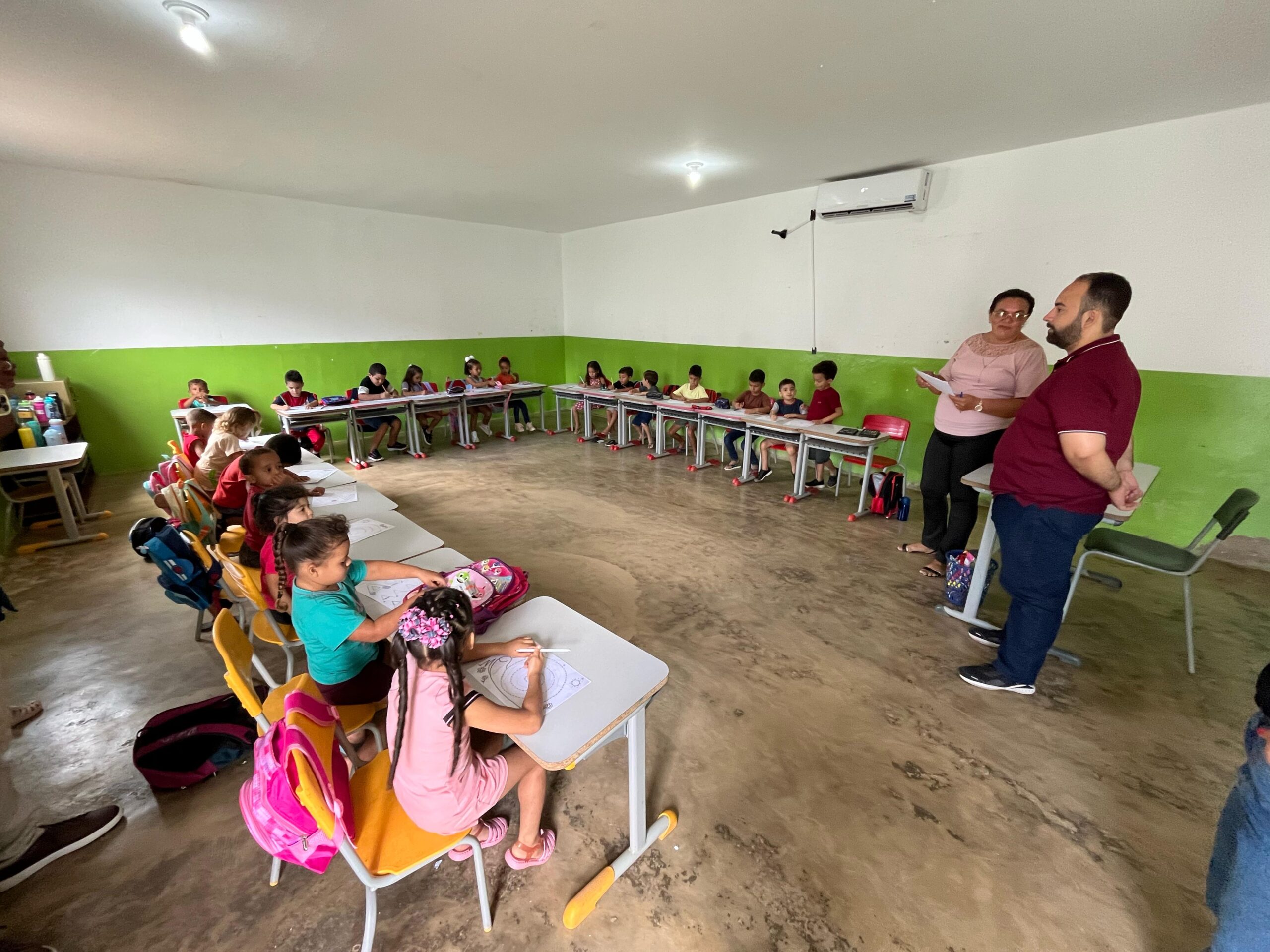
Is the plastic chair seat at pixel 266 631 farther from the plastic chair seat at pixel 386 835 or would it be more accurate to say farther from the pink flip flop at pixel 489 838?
the pink flip flop at pixel 489 838

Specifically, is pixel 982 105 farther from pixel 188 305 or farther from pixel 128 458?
pixel 128 458

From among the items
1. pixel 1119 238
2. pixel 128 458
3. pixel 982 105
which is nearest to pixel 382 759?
pixel 982 105

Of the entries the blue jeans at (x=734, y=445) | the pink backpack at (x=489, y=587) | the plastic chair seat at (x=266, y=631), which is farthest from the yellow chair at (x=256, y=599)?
the blue jeans at (x=734, y=445)

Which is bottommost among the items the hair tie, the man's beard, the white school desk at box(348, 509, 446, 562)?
the white school desk at box(348, 509, 446, 562)

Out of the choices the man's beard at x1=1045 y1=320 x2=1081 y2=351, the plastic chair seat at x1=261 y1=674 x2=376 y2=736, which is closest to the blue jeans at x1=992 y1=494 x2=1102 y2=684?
the man's beard at x1=1045 y1=320 x2=1081 y2=351

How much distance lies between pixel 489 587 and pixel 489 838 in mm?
777

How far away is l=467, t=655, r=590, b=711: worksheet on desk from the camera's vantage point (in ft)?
4.47

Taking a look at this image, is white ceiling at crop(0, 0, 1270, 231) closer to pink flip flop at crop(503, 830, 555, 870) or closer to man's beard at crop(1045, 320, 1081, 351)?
man's beard at crop(1045, 320, 1081, 351)

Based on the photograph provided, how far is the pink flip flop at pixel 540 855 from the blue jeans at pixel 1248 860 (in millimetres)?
1619

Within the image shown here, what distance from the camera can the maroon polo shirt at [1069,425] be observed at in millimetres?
1927

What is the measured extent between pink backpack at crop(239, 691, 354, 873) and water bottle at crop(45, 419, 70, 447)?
5117 millimetres

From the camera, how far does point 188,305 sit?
576 cm

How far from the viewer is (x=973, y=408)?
313 cm

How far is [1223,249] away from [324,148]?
6567 mm
